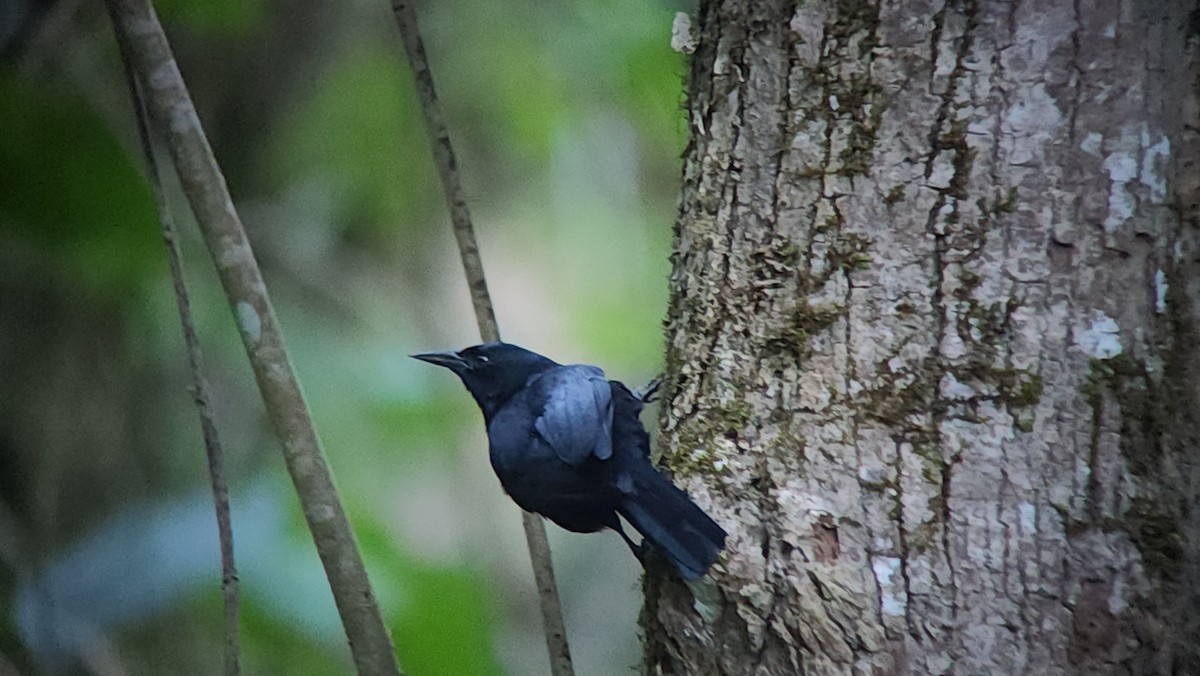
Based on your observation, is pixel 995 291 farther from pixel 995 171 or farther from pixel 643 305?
pixel 643 305

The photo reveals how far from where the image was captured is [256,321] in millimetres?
1366

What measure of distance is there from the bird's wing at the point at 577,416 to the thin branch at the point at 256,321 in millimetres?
331

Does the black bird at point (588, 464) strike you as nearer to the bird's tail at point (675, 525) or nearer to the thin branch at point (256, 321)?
the bird's tail at point (675, 525)

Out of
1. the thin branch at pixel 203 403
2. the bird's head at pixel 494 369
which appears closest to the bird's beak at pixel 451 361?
the bird's head at pixel 494 369

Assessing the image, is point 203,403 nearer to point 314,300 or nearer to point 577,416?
point 577,416

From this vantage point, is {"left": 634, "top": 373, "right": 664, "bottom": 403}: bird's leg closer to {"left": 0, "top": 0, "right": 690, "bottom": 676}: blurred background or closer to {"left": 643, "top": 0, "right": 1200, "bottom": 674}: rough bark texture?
{"left": 643, "top": 0, "right": 1200, "bottom": 674}: rough bark texture

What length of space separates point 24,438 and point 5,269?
37 centimetres

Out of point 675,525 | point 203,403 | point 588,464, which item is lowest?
point 675,525

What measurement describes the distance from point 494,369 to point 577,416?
0.96 ft

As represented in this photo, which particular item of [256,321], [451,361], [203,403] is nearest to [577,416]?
[451,361]

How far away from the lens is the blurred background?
189 centimetres

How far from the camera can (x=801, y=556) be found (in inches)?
45.0

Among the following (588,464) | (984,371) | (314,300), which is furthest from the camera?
(314,300)

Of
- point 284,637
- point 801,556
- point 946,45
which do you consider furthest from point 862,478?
point 284,637
